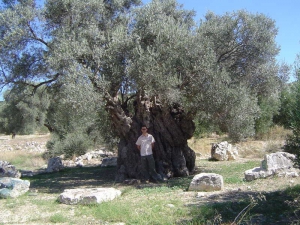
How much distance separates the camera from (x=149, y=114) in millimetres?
13078

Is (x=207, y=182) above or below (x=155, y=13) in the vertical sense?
below

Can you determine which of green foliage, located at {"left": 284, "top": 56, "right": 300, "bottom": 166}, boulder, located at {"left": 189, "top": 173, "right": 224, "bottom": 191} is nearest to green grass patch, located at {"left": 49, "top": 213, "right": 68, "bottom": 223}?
boulder, located at {"left": 189, "top": 173, "right": 224, "bottom": 191}

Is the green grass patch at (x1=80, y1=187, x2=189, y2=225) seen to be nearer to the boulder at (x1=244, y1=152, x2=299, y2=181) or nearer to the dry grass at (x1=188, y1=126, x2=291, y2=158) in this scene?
the boulder at (x1=244, y1=152, x2=299, y2=181)

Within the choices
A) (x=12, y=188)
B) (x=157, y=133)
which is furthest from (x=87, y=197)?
(x=157, y=133)

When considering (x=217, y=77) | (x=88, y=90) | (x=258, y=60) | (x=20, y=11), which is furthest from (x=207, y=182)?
(x=20, y=11)

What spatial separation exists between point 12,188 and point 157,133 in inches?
211

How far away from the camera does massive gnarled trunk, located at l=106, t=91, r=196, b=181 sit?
509 inches

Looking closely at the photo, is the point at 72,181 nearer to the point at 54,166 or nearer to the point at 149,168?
the point at 149,168

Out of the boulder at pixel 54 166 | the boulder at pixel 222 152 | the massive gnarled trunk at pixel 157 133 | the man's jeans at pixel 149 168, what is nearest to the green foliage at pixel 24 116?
the boulder at pixel 54 166

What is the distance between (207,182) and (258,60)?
5236 millimetres

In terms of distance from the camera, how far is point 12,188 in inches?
412

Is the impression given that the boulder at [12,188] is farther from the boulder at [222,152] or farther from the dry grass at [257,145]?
the dry grass at [257,145]

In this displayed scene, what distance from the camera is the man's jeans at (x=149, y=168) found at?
12054 millimetres

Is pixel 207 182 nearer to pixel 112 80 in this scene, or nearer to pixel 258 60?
pixel 112 80
